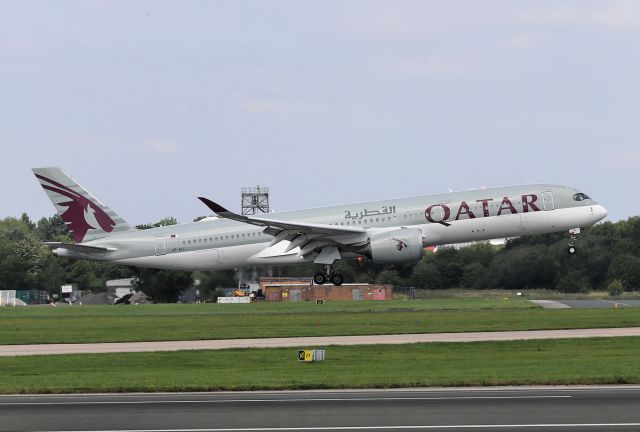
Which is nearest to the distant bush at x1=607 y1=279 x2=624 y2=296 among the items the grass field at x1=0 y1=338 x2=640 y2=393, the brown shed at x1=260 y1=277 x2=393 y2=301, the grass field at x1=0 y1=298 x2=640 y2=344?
the grass field at x1=0 y1=298 x2=640 y2=344

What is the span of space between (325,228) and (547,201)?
11.7m

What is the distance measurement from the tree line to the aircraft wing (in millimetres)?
4722

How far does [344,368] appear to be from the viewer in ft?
102

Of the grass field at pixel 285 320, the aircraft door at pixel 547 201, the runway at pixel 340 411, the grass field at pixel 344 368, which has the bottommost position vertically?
the runway at pixel 340 411

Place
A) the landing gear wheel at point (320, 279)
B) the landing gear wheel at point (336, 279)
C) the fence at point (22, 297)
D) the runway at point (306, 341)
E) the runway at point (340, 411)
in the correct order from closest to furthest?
the runway at point (340, 411) < the runway at point (306, 341) < the landing gear wheel at point (336, 279) < the landing gear wheel at point (320, 279) < the fence at point (22, 297)

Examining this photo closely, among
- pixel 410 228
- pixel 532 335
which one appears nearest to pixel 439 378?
pixel 532 335

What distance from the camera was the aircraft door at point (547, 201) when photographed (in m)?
57.0

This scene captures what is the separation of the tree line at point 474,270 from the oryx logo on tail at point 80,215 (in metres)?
6.27

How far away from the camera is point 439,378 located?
28000 mm

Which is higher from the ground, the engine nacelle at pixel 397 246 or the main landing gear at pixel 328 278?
the engine nacelle at pixel 397 246

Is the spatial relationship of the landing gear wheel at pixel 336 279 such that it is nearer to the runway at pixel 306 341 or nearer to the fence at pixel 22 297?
the runway at pixel 306 341

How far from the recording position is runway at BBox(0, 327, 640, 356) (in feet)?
129

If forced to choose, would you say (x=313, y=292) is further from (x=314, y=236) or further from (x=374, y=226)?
(x=374, y=226)

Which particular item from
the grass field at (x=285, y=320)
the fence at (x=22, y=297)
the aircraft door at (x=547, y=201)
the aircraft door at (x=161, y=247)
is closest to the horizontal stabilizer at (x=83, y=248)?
the aircraft door at (x=161, y=247)
